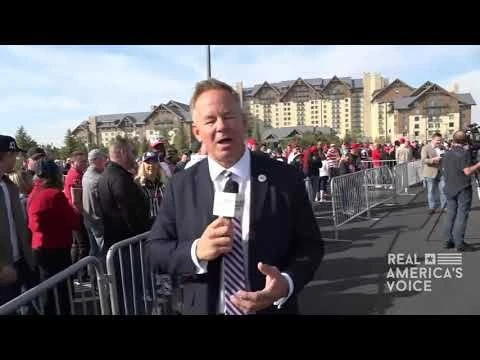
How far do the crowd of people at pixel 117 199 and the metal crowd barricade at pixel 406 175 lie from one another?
6.72 feet

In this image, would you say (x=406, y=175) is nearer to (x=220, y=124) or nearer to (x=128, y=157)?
(x=128, y=157)

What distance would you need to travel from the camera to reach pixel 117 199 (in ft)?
12.4

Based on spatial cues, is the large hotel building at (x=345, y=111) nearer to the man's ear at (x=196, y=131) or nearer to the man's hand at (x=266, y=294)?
the man's ear at (x=196, y=131)

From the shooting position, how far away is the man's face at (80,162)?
5.57 metres

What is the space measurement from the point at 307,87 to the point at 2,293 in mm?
6180

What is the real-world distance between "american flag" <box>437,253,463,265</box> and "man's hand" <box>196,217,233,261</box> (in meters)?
4.74

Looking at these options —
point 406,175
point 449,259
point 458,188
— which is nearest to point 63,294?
point 449,259

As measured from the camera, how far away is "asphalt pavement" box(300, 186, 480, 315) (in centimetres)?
402
